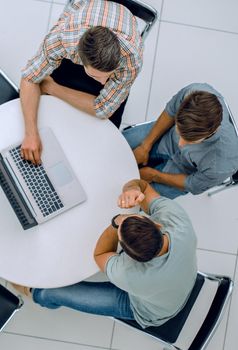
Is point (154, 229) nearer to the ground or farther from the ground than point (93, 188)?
nearer to the ground

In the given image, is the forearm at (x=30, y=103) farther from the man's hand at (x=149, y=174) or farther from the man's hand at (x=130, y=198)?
the man's hand at (x=149, y=174)

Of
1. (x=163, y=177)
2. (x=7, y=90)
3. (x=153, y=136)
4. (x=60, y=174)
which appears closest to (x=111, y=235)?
(x=60, y=174)

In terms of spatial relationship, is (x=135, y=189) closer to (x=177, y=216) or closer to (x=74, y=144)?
(x=177, y=216)

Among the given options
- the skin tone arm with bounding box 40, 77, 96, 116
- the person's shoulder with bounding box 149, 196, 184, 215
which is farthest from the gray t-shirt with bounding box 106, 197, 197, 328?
the skin tone arm with bounding box 40, 77, 96, 116

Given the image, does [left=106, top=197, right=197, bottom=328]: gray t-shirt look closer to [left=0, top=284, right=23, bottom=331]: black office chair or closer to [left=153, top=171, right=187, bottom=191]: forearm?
[left=153, top=171, right=187, bottom=191]: forearm

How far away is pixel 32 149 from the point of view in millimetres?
1743

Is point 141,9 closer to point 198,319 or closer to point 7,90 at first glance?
point 7,90

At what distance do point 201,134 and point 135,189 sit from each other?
1.06 feet

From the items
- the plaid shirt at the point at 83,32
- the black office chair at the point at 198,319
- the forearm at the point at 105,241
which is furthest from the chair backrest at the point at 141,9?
the black office chair at the point at 198,319

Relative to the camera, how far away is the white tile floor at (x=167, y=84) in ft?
7.69

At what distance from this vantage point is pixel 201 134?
163 cm

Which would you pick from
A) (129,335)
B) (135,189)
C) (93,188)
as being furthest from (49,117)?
(129,335)

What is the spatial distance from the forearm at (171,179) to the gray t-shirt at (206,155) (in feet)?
0.09

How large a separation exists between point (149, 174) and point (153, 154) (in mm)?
136
